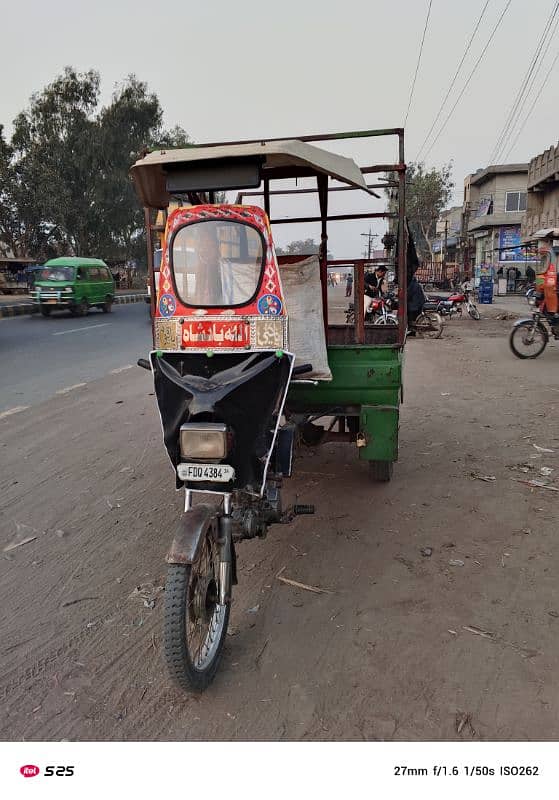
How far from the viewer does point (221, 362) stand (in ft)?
9.28

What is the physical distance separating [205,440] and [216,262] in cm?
102

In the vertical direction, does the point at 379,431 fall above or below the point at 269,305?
below

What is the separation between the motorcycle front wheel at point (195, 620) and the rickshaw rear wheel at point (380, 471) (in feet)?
7.40

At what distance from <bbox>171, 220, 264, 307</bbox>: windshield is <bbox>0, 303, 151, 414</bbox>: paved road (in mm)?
5392

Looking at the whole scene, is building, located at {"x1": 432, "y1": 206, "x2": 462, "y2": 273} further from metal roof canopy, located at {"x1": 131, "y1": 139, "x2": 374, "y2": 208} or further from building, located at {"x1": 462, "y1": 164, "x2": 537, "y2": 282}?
metal roof canopy, located at {"x1": 131, "y1": 139, "x2": 374, "y2": 208}

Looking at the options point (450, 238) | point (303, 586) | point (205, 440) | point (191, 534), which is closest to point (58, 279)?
point (303, 586)

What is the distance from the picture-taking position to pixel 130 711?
2373 mm

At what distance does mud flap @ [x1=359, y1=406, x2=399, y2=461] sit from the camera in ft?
13.8

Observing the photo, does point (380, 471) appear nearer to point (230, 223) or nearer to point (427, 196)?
point (230, 223)

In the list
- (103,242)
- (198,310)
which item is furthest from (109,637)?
(103,242)

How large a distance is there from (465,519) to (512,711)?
189 cm

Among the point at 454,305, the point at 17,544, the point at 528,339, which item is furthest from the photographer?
the point at 454,305

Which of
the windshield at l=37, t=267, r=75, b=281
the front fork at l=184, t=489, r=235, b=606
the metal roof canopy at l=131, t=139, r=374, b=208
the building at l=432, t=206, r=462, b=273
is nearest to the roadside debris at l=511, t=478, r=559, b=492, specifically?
the metal roof canopy at l=131, t=139, r=374, b=208

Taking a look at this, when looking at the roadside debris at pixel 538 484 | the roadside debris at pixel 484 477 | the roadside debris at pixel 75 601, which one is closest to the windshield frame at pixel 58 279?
the roadside debris at pixel 484 477
